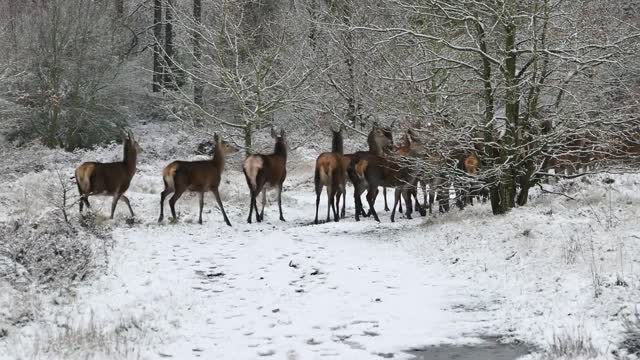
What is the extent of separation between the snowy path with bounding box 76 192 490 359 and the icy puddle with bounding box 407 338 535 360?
206 mm

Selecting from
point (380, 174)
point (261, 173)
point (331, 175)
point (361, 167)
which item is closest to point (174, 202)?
point (261, 173)

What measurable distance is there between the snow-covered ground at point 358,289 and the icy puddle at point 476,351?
204mm

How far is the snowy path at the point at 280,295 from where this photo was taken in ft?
21.8

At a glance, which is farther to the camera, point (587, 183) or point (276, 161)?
point (276, 161)

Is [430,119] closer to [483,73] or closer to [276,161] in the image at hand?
[483,73]

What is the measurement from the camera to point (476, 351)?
20.8 ft

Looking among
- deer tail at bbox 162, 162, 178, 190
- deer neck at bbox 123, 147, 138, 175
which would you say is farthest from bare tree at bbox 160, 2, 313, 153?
deer tail at bbox 162, 162, 178, 190

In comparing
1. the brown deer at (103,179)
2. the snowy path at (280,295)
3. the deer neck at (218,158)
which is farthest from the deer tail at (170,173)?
the snowy path at (280,295)

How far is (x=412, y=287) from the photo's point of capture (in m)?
8.89

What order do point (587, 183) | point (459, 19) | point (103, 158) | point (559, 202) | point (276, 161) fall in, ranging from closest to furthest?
point (459, 19)
point (559, 202)
point (587, 183)
point (276, 161)
point (103, 158)

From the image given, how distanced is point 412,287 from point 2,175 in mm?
21712

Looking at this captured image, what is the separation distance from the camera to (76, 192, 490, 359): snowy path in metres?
6.65

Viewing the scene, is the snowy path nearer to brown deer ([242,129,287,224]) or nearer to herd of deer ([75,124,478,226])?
herd of deer ([75,124,478,226])

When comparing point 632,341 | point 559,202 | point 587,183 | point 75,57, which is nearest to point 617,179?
point 587,183
